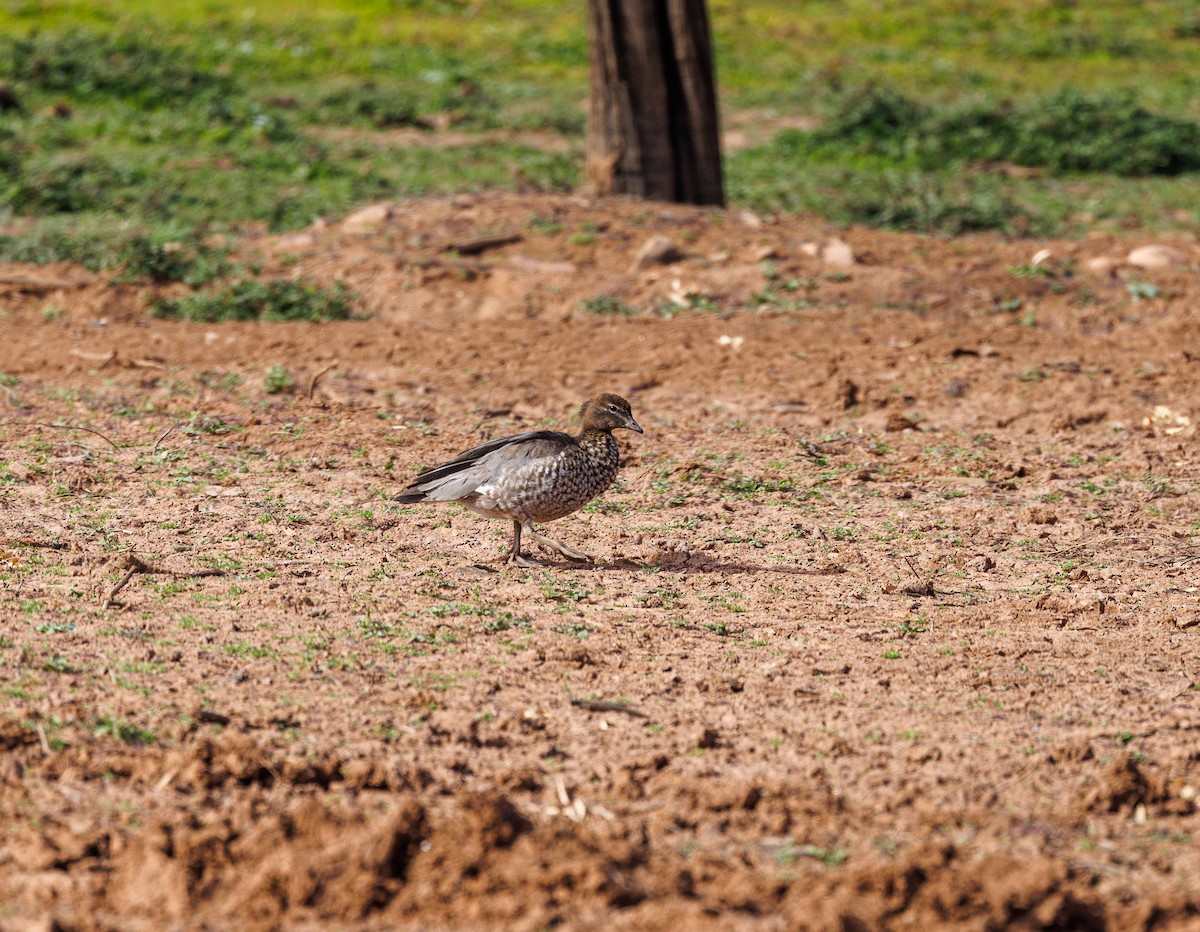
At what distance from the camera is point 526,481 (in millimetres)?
6520

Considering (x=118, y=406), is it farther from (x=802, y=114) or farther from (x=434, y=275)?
(x=802, y=114)

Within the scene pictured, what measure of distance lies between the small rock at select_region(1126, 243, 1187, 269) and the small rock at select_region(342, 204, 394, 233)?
5544mm

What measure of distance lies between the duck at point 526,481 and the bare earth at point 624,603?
24 centimetres

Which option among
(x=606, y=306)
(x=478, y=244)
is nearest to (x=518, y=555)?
(x=606, y=306)

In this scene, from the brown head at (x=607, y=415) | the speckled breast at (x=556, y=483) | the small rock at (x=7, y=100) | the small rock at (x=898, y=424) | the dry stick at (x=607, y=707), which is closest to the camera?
the dry stick at (x=607, y=707)

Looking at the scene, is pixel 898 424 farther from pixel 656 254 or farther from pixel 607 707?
pixel 607 707

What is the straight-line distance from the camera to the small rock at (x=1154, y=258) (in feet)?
37.6

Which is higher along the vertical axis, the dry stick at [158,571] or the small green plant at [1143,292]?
the dry stick at [158,571]

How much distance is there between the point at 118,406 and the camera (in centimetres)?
883

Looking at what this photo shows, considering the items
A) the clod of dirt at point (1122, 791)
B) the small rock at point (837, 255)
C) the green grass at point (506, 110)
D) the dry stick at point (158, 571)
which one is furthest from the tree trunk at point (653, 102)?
the clod of dirt at point (1122, 791)

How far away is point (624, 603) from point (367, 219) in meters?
→ 6.50

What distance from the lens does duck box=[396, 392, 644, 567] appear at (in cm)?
655

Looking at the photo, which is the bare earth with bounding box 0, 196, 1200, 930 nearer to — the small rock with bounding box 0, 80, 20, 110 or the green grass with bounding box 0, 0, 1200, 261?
the green grass with bounding box 0, 0, 1200, 261

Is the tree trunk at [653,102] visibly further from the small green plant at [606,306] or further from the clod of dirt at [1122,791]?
the clod of dirt at [1122,791]
